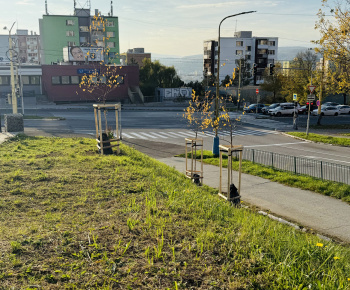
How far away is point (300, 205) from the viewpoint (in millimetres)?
12883

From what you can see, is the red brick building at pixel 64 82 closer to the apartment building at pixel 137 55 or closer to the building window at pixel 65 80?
the building window at pixel 65 80

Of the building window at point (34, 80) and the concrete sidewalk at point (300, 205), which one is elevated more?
the building window at point (34, 80)

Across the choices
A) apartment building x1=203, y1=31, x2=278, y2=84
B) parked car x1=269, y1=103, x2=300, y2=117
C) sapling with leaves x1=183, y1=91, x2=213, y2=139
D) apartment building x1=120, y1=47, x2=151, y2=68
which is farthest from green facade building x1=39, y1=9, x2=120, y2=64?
sapling with leaves x1=183, y1=91, x2=213, y2=139

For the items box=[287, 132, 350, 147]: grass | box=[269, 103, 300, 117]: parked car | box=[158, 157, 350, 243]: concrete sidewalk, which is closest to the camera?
box=[158, 157, 350, 243]: concrete sidewalk

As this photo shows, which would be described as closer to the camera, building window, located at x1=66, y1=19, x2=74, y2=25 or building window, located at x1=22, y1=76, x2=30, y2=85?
building window, located at x1=22, y1=76, x2=30, y2=85

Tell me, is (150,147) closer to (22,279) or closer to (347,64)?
(347,64)

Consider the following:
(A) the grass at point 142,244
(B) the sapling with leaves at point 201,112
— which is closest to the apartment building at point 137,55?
(B) the sapling with leaves at point 201,112

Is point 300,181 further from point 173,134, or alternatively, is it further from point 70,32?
point 70,32

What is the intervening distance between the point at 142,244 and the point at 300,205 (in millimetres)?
7975

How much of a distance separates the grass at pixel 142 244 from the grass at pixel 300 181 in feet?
21.9

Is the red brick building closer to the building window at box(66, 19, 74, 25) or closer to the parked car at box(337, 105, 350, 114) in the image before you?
the building window at box(66, 19, 74, 25)

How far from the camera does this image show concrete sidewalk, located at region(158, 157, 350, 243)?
10859 millimetres

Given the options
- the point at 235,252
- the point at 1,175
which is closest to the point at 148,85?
the point at 1,175

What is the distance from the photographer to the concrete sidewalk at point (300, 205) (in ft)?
35.6
